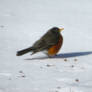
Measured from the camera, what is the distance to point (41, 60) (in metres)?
9.61

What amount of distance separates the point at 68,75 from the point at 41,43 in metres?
1.80

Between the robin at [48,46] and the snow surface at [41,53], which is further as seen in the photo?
the robin at [48,46]

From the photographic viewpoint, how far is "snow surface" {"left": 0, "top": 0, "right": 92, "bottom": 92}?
7621 millimetres

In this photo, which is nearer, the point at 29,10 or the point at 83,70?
the point at 83,70

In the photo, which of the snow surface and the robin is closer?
the snow surface

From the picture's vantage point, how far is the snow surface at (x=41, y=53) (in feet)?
25.0

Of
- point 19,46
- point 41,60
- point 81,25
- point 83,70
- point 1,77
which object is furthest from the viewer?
point 81,25

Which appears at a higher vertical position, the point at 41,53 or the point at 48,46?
the point at 48,46

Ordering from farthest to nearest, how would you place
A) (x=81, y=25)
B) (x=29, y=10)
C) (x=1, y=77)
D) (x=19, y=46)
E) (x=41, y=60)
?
(x=29, y=10) → (x=81, y=25) → (x=19, y=46) → (x=41, y=60) → (x=1, y=77)

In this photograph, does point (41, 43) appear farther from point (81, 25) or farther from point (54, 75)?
point (81, 25)

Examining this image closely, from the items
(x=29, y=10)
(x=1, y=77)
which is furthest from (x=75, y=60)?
(x=29, y=10)

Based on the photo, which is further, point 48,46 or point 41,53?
point 41,53

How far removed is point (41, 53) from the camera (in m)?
10.6

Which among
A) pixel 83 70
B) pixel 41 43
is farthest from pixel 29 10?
pixel 83 70
